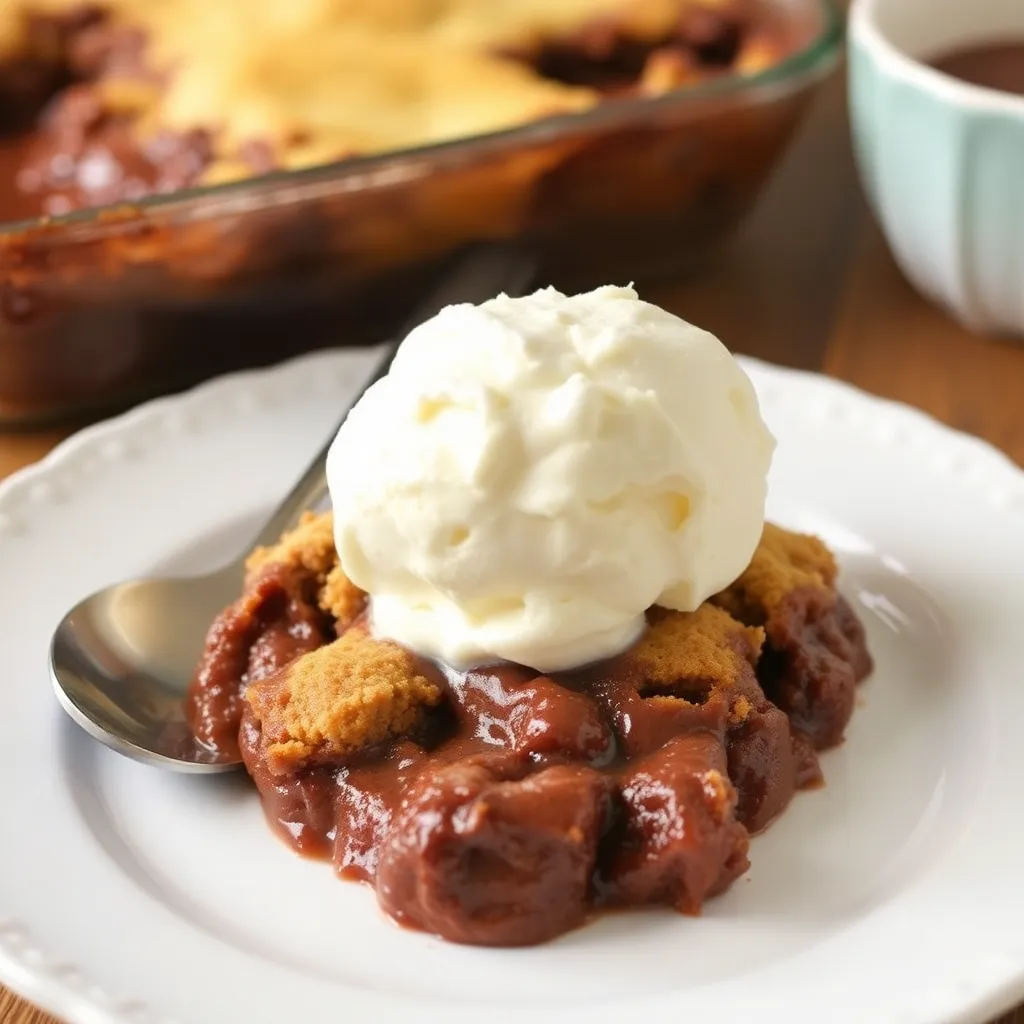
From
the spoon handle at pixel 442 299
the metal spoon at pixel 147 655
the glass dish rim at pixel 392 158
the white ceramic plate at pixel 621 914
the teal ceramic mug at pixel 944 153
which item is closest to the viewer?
the white ceramic plate at pixel 621 914

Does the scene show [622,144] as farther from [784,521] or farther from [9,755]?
→ [9,755]

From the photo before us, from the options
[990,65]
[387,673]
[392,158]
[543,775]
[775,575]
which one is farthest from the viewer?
[990,65]

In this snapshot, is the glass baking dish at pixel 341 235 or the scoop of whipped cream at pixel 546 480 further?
the glass baking dish at pixel 341 235

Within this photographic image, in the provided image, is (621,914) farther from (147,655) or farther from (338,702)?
(147,655)

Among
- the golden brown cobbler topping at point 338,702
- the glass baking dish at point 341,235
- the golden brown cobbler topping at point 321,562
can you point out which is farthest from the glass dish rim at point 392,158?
the golden brown cobbler topping at point 338,702

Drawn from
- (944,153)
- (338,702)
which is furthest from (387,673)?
(944,153)

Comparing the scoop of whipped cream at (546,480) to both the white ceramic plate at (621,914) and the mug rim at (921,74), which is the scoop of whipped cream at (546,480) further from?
the mug rim at (921,74)

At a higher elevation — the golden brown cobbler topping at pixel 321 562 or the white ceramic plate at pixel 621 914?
the golden brown cobbler topping at pixel 321 562
